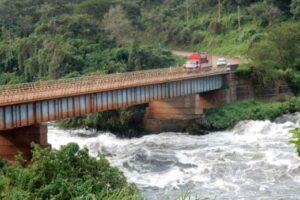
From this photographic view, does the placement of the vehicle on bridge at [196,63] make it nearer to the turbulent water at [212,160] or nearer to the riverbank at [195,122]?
the riverbank at [195,122]

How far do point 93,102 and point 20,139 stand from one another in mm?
7175

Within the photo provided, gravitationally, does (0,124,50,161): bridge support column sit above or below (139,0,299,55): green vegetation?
below

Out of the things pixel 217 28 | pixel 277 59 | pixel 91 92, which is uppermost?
pixel 217 28

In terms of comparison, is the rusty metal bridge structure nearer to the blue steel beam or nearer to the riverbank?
the blue steel beam

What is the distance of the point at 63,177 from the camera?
24.1m

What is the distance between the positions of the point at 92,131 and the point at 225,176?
21896 millimetres

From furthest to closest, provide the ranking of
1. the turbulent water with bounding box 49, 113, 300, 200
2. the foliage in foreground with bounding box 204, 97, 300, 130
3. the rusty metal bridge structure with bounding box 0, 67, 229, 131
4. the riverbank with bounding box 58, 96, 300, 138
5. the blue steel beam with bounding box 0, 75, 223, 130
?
1. the foliage in foreground with bounding box 204, 97, 300, 130
2. the riverbank with bounding box 58, 96, 300, 138
3. the rusty metal bridge structure with bounding box 0, 67, 229, 131
4. the blue steel beam with bounding box 0, 75, 223, 130
5. the turbulent water with bounding box 49, 113, 300, 200

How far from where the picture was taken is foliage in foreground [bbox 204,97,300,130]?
190 ft

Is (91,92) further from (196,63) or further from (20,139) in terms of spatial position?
(196,63)

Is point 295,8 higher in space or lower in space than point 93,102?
higher

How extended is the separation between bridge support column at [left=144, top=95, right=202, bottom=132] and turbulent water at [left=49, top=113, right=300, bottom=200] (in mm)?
2081

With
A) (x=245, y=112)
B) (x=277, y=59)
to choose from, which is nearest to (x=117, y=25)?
(x=277, y=59)

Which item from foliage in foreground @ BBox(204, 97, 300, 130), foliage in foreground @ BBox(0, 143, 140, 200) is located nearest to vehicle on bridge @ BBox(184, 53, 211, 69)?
foliage in foreground @ BBox(204, 97, 300, 130)

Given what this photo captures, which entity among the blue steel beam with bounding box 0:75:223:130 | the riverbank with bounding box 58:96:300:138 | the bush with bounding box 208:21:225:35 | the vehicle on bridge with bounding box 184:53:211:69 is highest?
the bush with bounding box 208:21:225:35
